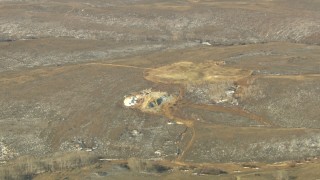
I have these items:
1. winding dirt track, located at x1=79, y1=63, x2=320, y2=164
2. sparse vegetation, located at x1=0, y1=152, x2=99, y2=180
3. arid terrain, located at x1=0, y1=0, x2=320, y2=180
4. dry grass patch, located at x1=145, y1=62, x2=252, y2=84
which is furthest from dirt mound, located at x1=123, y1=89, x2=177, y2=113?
sparse vegetation, located at x1=0, y1=152, x2=99, y2=180

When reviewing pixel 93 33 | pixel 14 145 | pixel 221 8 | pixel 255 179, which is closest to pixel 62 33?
pixel 93 33

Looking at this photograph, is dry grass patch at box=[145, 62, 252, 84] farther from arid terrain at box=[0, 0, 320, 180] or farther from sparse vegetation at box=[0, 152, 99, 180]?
sparse vegetation at box=[0, 152, 99, 180]

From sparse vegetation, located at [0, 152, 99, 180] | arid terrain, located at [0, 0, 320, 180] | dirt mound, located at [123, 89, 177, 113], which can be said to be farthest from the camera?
dirt mound, located at [123, 89, 177, 113]

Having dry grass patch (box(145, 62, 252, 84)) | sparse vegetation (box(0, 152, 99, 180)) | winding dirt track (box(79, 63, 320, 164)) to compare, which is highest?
dry grass patch (box(145, 62, 252, 84))

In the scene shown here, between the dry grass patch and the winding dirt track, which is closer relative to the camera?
the winding dirt track

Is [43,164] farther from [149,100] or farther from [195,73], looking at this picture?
[195,73]

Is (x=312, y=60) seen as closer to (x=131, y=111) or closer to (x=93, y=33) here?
(x=131, y=111)

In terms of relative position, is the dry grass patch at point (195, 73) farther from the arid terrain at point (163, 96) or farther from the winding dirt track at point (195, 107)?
the winding dirt track at point (195, 107)

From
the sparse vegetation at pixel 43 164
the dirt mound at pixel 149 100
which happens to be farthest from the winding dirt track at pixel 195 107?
the sparse vegetation at pixel 43 164

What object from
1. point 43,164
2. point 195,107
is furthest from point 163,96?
point 43,164
